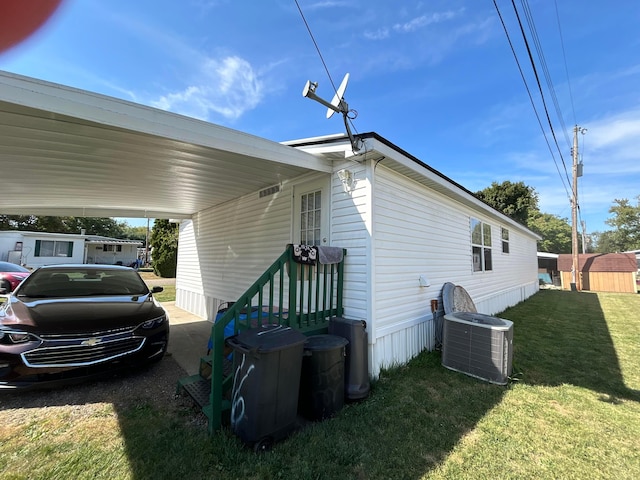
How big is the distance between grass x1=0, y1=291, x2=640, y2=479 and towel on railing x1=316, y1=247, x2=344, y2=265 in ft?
5.30

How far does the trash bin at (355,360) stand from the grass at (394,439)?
0.18m

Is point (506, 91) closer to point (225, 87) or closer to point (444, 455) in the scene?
point (225, 87)

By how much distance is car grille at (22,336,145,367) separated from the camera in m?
2.96

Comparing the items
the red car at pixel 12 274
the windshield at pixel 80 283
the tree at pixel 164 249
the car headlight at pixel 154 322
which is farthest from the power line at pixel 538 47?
the tree at pixel 164 249

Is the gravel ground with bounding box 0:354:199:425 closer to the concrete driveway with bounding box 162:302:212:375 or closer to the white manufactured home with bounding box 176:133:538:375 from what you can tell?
the concrete driveway with bounding box 162:302:212:375

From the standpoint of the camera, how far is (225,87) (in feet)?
17.6

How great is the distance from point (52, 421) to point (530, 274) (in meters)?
17.8

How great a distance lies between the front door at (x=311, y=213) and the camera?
167 inches

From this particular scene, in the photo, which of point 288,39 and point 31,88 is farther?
point 288,39

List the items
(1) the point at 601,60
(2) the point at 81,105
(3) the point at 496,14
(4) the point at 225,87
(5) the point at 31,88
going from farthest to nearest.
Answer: (1) the point at 601,60, (4) the point at 225,87, (3) the point at 496,14, (2) the point at 81,105, (5) the point at 31,88

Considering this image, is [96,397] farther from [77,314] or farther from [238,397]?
[238,397]

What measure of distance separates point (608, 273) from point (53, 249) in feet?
120

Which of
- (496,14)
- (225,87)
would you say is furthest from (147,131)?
(496,14)

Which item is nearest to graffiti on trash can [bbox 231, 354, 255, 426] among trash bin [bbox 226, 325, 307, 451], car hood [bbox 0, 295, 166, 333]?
trash bin [bbox 226, 325, 307, 451]
